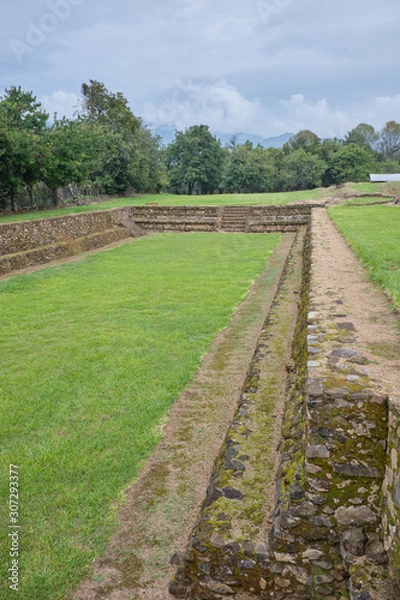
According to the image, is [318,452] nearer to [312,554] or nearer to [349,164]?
[312,554]

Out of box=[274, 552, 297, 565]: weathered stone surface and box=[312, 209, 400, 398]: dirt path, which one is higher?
box=[312, 209, 400, 398]: dirt path

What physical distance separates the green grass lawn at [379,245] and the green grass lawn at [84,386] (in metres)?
2.63

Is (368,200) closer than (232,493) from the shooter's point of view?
No

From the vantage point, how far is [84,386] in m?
5.21

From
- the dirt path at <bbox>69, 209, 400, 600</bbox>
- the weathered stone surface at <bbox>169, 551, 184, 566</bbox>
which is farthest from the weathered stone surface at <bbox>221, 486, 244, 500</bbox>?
the weathered stone surface at <bbox>169, 551, 184, 566</bbox>

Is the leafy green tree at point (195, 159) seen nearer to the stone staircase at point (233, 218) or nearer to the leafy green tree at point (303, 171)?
the leafy green tree at point (303, 171)

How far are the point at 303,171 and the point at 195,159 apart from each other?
13.0 meters

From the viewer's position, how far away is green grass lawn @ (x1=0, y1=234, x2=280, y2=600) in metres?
3.11

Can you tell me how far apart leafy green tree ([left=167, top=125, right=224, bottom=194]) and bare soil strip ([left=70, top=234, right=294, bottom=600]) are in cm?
4506

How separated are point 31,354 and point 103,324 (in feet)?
4.93

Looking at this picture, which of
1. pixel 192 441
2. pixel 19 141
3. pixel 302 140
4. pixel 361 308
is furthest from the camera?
pixel 302 140

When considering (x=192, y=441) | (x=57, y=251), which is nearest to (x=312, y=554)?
(x=192, y=441)

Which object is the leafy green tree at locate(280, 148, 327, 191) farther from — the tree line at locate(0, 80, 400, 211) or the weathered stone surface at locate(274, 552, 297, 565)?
the weathered stone surface at locate(274, 552, 297, 565)

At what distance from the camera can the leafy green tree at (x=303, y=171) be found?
50.2 meters
